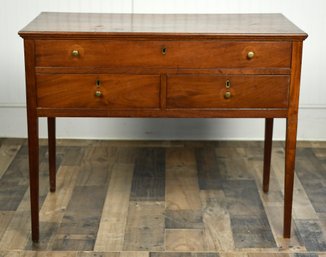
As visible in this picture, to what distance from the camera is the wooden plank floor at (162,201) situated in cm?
278

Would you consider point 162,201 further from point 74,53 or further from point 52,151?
point 74,53

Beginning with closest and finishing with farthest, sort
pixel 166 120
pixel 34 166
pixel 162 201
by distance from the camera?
pixel 34 166, pixel 162 201, pixel 166 120

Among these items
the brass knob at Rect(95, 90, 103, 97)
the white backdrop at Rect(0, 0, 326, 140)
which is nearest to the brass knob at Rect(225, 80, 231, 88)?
the brass knob at Rect(95, 90, 103, 97)

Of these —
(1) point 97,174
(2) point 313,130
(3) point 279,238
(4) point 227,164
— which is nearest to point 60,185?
(1) point 97,174

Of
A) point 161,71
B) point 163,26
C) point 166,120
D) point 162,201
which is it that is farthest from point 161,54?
point 166,120

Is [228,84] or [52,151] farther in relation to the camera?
[52,151]

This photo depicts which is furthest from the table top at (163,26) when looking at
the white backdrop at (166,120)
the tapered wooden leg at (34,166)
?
the white backdrop at (166,120)

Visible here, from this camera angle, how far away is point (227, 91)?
2.68 meters

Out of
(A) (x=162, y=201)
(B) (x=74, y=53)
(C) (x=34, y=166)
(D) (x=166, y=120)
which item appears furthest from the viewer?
(D) (x=166, y=120)

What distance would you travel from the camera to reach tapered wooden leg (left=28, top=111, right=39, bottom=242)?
8.84 feet

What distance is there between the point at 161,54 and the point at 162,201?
84 centimetres

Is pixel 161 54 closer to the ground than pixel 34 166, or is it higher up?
higher up

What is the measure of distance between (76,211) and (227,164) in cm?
96

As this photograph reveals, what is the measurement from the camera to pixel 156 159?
3789mm
